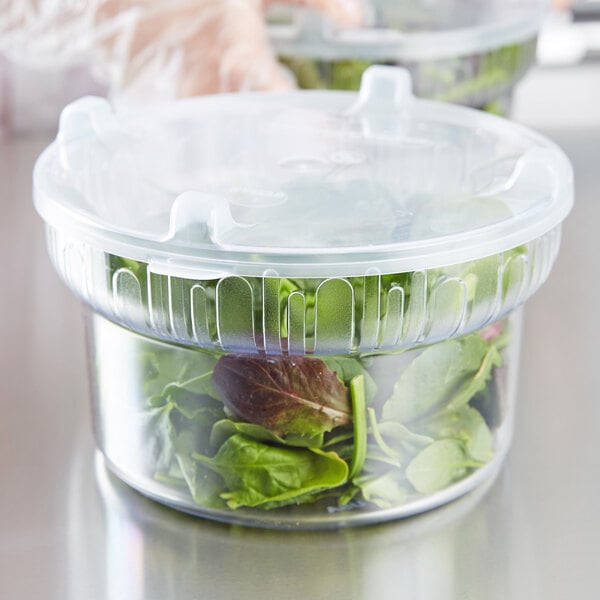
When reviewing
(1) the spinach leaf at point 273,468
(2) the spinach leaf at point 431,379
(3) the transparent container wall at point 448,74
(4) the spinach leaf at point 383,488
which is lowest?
(4) the spinach leaf at point 383,488

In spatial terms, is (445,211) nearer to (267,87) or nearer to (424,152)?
(424,152)

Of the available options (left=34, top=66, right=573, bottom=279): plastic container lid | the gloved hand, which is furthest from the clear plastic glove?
(left=34, top=66, right=573, bottom=279): plastic container lid

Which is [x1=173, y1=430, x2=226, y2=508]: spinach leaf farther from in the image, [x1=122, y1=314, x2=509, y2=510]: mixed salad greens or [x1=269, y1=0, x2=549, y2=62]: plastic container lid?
[x1=269, y1=0, x2=549, y2=62]: plastic container lid

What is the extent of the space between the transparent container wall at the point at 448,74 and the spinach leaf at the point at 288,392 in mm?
559

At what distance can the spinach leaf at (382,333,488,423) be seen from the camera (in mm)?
595

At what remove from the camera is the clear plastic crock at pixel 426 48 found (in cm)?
107

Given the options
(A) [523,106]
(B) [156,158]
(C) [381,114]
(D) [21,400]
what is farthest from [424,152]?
(A) [523,106]

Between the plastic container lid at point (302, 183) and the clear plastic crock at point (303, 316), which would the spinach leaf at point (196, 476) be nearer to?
the clear plastic crock at point (303, 316)

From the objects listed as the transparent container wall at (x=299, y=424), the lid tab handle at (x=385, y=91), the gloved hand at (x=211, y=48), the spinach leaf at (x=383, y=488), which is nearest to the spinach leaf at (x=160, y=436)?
the transparent container wall at (x=299, y=424)

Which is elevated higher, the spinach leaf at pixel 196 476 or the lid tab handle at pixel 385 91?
the lid tab handle at pixel 385 91

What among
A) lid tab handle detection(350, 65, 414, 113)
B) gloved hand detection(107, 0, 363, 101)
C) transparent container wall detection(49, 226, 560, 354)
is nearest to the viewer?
transparent container wall detection(49, 226, 560, 354)

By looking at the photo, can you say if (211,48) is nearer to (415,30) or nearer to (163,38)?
(163,38)

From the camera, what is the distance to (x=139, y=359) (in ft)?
2.03

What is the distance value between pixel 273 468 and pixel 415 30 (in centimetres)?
67
